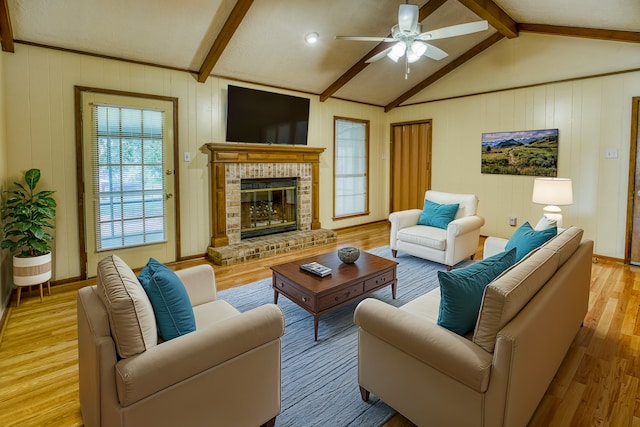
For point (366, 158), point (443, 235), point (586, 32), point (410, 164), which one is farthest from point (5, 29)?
point (586, 32)

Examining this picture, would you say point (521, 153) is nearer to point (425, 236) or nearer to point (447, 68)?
point (447, 68)

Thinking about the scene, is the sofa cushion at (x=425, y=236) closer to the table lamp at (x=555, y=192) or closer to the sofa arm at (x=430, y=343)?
the table lamp at (x=555, y=192)

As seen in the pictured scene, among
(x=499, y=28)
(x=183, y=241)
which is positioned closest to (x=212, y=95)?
(x=183, y=241)

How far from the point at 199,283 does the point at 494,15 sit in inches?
178

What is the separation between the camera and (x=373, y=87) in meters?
6.20

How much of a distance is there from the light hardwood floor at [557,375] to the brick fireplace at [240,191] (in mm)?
1786

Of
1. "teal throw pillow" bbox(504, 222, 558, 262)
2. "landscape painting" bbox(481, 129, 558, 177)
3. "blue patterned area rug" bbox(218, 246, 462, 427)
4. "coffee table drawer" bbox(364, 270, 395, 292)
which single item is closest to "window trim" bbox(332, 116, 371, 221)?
"landscape painting" bbox(481, 129, 558, 177)

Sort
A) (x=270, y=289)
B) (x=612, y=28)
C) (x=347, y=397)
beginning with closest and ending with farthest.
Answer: (x=347, y=397)
(x=270, y=289)
(x=612, y=28)

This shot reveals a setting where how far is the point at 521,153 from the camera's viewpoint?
537 centimetres

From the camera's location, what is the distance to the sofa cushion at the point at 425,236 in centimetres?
424

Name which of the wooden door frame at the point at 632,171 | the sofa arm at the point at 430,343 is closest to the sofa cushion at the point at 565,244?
the sofa arm at the point at 430,343

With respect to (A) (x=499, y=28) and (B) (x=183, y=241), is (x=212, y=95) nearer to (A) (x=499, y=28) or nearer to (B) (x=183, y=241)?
(B) (x=183, y=241)

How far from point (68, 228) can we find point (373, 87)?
4945 millimetres

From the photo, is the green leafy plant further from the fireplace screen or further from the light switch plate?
the light switch plate
